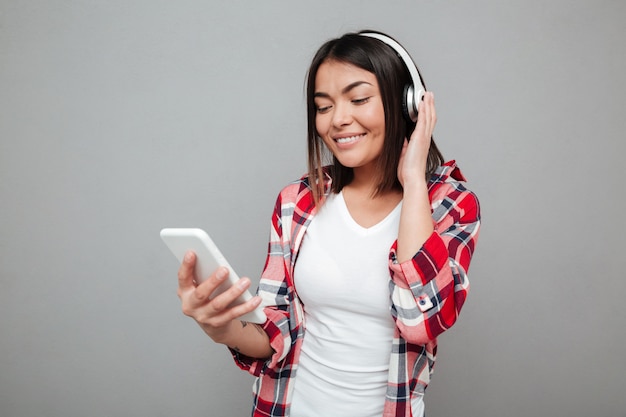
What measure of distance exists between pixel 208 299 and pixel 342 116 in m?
0.52

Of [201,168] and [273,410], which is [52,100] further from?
[273,410]

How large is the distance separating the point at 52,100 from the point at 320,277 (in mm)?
1295

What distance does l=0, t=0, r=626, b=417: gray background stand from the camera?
69.4 inches

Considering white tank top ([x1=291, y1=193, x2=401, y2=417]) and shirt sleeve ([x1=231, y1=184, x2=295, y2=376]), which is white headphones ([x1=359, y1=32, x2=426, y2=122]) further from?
shirt sleeve ([x1=231, y1=184, x2=295, y2=376])

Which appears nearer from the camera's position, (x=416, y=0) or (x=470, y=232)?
(x=470, y=232)

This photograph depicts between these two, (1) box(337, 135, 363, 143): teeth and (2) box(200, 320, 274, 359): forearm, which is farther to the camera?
(1) box(337, 135, 363, 143): teeth

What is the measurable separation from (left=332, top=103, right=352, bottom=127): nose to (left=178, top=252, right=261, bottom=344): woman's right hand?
18.4 inches

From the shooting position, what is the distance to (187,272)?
82 cm

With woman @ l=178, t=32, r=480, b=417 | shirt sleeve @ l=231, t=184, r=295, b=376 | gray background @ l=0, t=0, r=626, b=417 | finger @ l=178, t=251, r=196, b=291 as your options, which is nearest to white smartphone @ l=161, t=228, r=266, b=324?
finger @ l=178, t=251, r=196, b=291

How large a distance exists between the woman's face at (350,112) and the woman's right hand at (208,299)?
1.52 ft

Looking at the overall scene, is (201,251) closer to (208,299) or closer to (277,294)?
(208,299)

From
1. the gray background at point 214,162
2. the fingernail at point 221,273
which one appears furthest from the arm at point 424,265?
the gray background at point 214,162

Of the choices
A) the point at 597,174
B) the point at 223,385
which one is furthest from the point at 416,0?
the point at 223,385

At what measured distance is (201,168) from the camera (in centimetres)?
184
